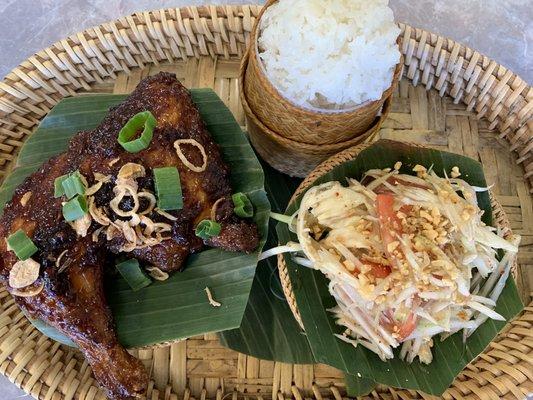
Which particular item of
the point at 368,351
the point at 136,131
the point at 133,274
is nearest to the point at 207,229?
→ the point at 133,274

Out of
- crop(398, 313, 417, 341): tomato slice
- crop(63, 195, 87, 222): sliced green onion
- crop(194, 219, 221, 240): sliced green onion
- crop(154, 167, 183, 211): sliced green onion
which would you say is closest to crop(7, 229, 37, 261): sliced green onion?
crop(63, 195, 87, 222): sliced green onion

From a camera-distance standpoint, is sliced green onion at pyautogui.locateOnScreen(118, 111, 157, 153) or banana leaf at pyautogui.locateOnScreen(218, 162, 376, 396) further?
banana leaf at pyautogui.locateOnScreen(218, 162, 376, 396)

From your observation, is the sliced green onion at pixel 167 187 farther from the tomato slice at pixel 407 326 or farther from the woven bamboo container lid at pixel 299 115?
the tomato slice at pixel 407 326

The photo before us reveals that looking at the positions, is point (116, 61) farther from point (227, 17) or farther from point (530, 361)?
point (530, 361)

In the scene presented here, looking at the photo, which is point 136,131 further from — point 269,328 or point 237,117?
point 269,328

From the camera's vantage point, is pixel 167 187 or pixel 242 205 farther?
pixel 242 205

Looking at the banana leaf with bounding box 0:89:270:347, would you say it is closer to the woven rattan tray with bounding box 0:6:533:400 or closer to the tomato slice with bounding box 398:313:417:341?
the woven rattan tray with bounding box 0:6:533:400

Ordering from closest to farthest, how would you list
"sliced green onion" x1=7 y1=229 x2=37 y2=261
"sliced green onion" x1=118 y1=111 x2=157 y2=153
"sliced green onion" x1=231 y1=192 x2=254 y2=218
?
"sliced green onion" x1=7 y1=229 x2=37 y2=261
"sliced green onion" x1=118 y1=111 x2=157 y2=153
"sliced green onion" x1=231 y1=192 x2=254 y2=218
